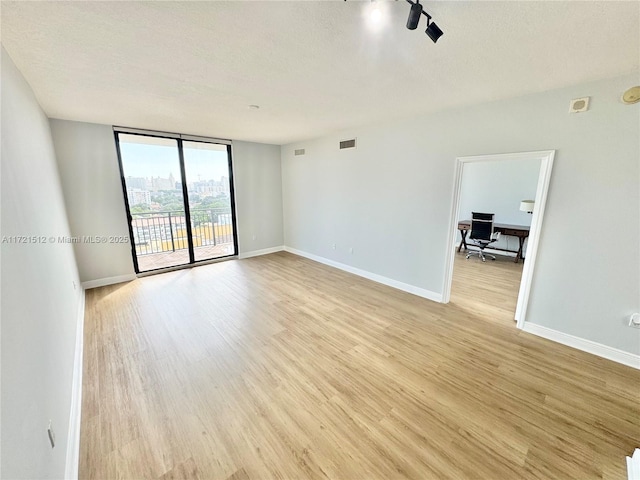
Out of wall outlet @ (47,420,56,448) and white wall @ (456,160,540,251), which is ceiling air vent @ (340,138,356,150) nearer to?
white wall @ (456,160,540,251)

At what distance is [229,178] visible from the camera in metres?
5.36

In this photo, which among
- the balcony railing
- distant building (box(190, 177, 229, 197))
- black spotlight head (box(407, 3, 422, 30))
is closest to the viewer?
black spotlight head (box(407, 3, 422, 30))

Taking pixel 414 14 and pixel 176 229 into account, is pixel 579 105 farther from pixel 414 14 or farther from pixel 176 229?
pixel 176 229

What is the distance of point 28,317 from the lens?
4.11 ft

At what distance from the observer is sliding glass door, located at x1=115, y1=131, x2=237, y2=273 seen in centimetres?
429

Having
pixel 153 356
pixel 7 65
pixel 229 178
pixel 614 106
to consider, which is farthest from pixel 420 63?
pixel 229 178

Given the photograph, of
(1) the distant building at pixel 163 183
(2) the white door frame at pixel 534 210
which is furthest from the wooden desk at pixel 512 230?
(1) the distant building at pixel 163 183

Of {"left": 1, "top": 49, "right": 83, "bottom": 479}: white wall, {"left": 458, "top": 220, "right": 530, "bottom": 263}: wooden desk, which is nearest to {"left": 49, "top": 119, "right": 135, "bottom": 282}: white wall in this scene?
{"left": 1, "top": 49, "right": 83, "bottom": 479}: white wall

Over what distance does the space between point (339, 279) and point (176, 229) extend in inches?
136

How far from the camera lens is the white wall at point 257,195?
5418 millimetres

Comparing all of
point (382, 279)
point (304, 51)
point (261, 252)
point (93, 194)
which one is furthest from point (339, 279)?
point (93, 194)

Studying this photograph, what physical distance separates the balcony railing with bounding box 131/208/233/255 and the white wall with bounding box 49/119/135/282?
0.36 m

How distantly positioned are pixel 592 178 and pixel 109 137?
19.8ft

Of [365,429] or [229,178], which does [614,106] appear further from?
[229,178]
